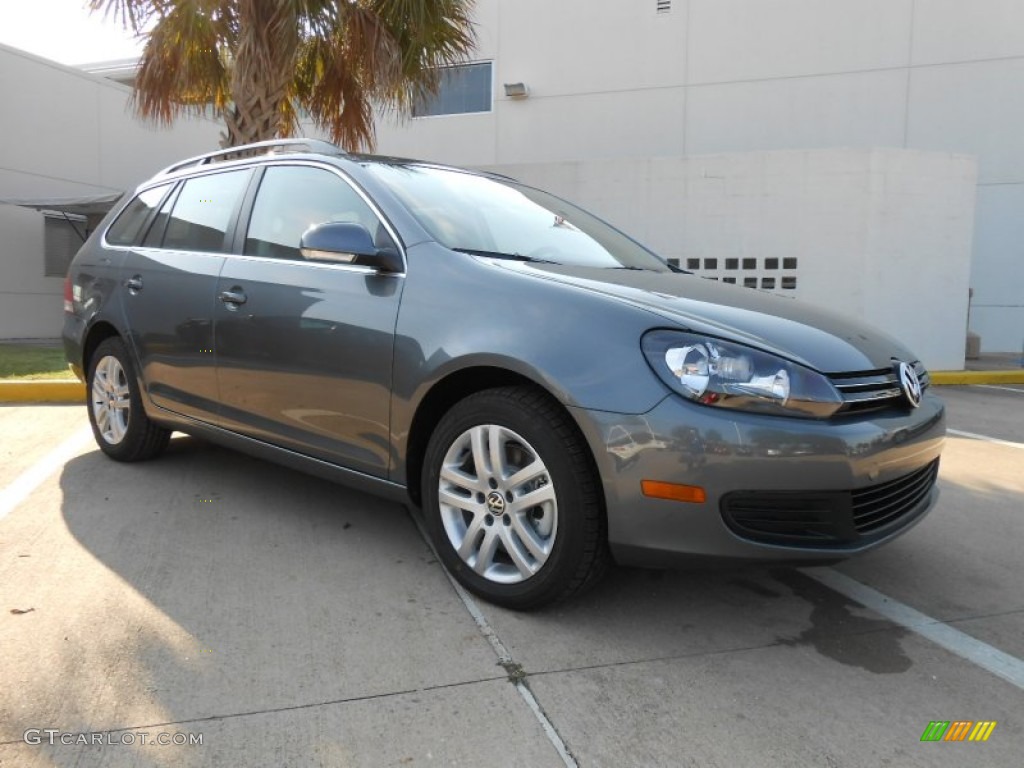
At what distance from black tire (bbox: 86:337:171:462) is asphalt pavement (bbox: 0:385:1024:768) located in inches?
27.4

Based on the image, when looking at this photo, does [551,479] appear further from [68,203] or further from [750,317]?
[68,203]

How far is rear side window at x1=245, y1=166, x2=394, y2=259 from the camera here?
3.34 m

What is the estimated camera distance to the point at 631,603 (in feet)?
9.46

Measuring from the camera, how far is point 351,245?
2963 mm

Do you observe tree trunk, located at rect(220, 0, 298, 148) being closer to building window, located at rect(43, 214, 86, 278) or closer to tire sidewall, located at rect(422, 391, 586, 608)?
tire sidewall, located at rect(422, 391, 586, 608)

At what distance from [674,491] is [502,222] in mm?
1610

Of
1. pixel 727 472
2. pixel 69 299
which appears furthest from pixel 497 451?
pixel 69 299

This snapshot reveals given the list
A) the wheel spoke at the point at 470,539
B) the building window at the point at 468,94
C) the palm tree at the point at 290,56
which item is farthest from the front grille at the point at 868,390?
the building window at the point at 468,94

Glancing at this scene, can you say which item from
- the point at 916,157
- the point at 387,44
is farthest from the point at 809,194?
the point at 387,44

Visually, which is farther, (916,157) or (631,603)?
(916,157)

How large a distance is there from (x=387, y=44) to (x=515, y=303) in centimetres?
607

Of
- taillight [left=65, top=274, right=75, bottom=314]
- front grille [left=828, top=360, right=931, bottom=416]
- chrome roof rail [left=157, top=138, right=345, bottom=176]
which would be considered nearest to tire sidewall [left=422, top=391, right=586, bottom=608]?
front grille [left=828, top=360, right=931, bottom=416]

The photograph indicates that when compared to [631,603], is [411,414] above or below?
above

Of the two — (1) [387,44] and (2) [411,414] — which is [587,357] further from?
(1) [387,44]
